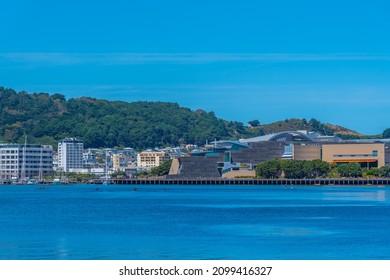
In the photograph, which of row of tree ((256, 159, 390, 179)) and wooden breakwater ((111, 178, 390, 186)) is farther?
row of tree ((256, 159, 390, 179))

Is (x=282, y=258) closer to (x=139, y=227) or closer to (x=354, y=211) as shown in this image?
(x=139, y=227)

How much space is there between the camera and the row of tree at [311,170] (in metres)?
144

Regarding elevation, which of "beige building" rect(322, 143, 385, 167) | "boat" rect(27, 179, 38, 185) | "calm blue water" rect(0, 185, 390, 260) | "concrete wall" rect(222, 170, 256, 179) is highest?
"beige building" rect(322, 143, 385, 167)

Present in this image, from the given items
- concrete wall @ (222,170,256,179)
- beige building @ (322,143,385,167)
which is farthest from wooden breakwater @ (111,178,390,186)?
beige building @ (322,143,385,167)

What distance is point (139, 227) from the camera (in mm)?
50812

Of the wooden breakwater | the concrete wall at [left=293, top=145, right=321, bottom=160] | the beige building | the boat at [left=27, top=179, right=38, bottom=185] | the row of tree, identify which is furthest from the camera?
the boat at [left=27, top=179, right=38, bottom=185]

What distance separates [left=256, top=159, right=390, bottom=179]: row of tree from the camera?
14400cm

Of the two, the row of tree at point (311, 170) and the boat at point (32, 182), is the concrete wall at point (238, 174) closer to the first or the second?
the row of tree at point (311, 170)

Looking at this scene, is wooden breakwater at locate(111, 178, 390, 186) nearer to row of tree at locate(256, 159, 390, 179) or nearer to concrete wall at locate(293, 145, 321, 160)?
row of tree at locate(256, 159, 390, 179)

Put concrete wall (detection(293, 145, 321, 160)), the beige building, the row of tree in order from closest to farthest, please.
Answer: the row of tree
the beige building
concrete wall (detection(293, 145, 321, 160))

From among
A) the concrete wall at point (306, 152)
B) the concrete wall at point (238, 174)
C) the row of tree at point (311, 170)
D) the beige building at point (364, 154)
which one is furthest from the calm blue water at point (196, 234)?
the concrete wall at point (238, 174)

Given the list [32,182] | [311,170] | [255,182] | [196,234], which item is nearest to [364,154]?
[311,170]

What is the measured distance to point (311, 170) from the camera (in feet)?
490

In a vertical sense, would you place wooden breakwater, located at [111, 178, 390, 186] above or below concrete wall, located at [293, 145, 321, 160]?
below
